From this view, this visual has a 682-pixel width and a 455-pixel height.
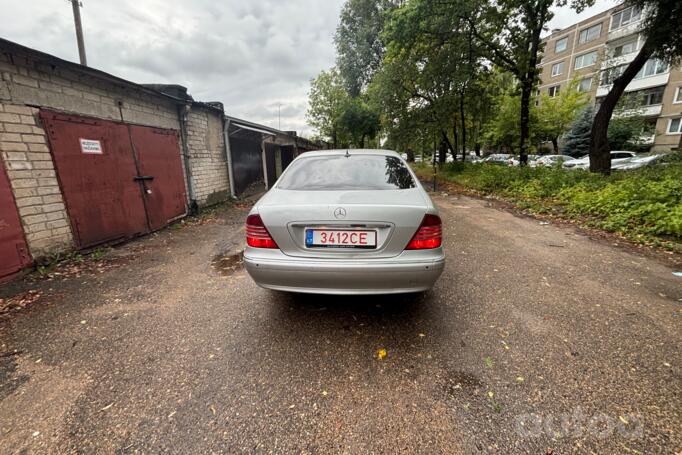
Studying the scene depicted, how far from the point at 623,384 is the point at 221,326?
300 cm

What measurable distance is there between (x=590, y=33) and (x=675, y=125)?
12.7m

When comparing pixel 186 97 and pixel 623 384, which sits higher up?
pixel 186 97

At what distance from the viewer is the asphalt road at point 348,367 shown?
58.4 inches

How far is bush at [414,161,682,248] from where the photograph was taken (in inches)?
187

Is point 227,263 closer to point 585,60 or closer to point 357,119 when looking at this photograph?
point 357,119

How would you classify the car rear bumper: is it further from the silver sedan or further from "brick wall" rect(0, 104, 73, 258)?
"brick wall" rect(0, 104, 73, 258)

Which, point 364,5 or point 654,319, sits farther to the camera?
point 364,5

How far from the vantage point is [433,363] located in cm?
200

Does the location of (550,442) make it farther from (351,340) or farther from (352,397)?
(351,340)

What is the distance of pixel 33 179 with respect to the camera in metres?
3.64

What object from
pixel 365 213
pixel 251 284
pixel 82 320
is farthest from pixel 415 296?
pixel 82 320

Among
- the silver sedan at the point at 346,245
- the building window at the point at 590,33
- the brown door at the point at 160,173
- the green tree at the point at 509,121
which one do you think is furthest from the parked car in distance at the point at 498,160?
the silver sedan at the point at 346,245

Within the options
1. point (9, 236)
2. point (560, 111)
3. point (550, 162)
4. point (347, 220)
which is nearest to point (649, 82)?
point (560, 111)

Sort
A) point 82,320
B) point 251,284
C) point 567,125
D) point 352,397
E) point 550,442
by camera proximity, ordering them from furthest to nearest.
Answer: point 567,125 < point 251,284 < point 82,320 < point 352,397 < point 550,442
